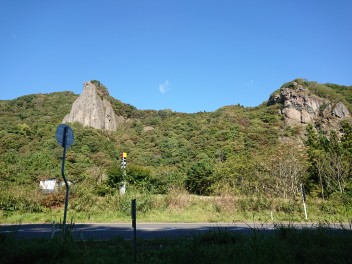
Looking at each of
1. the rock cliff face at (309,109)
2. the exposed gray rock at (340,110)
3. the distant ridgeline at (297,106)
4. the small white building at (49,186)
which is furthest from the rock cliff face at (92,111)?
the exposed gray rock at (340,110)

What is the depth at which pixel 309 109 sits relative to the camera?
101250mm

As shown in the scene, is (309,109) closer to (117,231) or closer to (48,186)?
(48,186)

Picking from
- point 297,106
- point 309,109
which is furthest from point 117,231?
point 309,109

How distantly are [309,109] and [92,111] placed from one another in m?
77.9

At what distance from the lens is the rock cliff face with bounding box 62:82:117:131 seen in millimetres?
99856

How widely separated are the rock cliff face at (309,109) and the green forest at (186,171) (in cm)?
843

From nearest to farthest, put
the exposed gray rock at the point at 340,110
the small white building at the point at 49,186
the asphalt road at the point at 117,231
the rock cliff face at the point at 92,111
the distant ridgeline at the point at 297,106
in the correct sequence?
the asphalt road at the point at 117,231
the small white building at the point at 49,186
the exposed gray rock at the point at 340,110
the distant ridgeline at the point at 297,106
the rock cliff face at the point at 92,111

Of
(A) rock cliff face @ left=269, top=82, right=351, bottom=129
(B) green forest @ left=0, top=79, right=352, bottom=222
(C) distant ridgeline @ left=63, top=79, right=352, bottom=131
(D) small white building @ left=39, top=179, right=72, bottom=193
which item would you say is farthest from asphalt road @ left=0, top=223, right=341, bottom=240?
(A) rock cliff face @ left=269, top=82, right=351, bottom=129

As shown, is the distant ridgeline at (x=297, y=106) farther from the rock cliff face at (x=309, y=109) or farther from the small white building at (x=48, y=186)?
the small white building at (x=48, y=186)

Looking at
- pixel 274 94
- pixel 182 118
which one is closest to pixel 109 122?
pixel 182 118

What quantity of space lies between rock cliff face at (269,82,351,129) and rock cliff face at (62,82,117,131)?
67482 mm

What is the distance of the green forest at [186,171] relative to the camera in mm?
16270

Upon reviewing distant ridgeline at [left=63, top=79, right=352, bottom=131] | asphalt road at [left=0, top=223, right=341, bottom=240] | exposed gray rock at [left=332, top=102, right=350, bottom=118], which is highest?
distant ridgeline at [left=63, top=79, right=352, bottom=131]

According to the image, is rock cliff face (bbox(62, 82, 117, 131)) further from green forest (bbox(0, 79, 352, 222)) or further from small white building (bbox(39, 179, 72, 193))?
small white building (bbox(39, 179, 72, 193))
